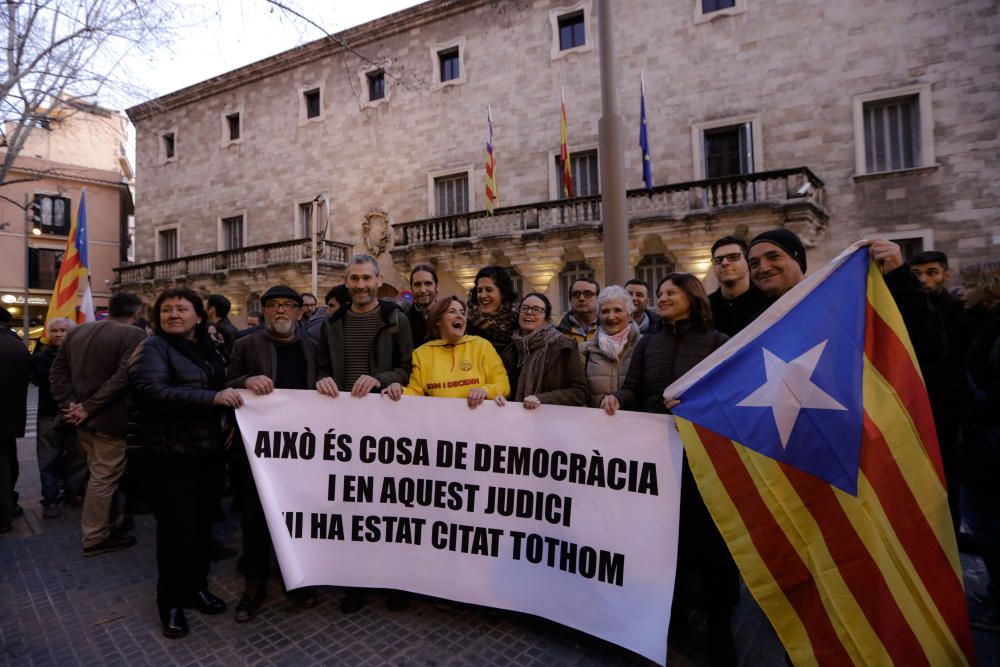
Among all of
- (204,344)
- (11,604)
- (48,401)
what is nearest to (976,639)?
(204,344)

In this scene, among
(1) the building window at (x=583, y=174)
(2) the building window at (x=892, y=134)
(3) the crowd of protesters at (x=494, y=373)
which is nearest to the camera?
(3) the crowd of protesters at (x=494, y=373)

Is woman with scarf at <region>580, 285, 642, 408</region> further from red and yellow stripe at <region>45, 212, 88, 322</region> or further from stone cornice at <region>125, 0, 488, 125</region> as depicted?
stone cornice at <region>125, 0, 488, 125</region>

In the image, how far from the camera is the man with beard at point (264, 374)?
3203mm

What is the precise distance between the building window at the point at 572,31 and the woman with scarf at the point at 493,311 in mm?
14997

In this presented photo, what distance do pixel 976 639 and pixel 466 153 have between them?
17.4m

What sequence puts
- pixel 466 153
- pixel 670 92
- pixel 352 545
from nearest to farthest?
pixel 352 545, pixel 670 92, pixel 466 153

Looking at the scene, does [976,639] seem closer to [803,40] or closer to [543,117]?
[803,40]

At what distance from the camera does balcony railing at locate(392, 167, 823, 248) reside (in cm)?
1259

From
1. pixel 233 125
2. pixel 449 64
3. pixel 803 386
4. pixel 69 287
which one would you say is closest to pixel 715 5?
pixel 449 64

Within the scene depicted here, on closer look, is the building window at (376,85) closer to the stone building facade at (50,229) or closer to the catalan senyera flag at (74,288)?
the catalan senyera flag at (74,288)

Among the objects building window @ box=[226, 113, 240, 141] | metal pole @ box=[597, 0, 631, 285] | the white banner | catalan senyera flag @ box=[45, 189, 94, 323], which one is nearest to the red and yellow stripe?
catalan senyera flag @ box=[45, 189, 94, 323]

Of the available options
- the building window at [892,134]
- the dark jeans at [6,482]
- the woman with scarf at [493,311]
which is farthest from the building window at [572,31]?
the dark jeans at [6,482]

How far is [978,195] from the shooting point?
39.3 ft

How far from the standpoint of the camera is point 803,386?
2373 mm
